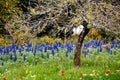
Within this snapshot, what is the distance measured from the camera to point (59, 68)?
8.96 m

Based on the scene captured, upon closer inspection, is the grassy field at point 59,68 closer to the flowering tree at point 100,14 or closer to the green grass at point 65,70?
the green grass at point 65,70

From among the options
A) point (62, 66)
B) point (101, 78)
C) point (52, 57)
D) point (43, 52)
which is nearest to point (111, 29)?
point (101, 78)

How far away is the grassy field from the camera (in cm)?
779

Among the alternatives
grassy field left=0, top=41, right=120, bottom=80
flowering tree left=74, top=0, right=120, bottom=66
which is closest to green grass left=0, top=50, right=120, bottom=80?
grassy field left=0, top=41, right=120, bottom=80

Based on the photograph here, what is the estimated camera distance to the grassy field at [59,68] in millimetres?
7793

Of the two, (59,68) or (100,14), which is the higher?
(100,14)

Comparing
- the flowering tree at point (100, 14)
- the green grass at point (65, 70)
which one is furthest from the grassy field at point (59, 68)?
the flowering tree at point (100, 14)

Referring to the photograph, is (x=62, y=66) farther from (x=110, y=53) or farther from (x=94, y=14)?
(x=110, y=53)

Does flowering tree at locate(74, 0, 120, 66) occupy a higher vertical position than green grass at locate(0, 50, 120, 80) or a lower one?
higher

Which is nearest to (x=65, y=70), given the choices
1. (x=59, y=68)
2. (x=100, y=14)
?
(x=59, y=68)

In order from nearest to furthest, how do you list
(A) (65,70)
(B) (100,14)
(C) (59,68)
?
1. (B) (100,14)
2. (A) (65,70)
3. (C) (59,68)

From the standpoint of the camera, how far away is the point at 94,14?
312 inches

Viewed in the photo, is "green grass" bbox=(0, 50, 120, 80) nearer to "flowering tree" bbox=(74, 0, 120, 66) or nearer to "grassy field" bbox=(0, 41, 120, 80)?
"grassy field" bbox=(0, 41, 120, 80)

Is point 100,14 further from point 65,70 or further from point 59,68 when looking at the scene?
point 59,68
